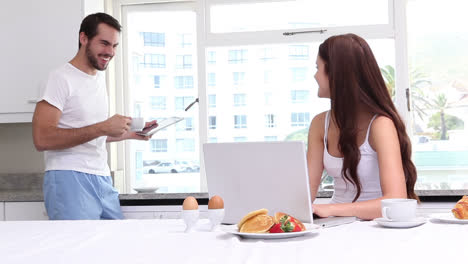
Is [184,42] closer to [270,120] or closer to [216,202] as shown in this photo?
[270,120]

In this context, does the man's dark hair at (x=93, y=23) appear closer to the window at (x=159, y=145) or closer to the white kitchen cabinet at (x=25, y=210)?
the white kitchen cabinet at (x=25, y=210)

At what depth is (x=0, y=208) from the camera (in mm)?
3271

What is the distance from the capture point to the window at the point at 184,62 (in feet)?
13.3

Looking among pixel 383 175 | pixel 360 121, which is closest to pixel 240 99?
pixel 360 121

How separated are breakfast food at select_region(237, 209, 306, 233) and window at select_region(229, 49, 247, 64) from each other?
251 centimetres

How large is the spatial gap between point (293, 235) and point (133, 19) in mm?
2913

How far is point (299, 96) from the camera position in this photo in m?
Answer: 3.89

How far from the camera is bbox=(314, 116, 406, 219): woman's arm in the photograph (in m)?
1.86

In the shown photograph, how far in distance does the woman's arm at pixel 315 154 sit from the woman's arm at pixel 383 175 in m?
0.23

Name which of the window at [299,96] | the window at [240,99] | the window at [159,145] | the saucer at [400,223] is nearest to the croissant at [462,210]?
the saucer at [400,223]

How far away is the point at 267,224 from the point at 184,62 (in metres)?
2.66

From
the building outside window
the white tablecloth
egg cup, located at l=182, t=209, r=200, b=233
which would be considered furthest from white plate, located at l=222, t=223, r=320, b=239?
the building outside window

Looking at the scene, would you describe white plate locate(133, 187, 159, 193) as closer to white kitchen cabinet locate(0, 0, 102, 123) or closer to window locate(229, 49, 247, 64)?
white kitchen cabinet locate(0, 0, 102, 123)

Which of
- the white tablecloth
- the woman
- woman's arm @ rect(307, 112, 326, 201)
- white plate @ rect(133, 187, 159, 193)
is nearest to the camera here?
the white tablecloth
